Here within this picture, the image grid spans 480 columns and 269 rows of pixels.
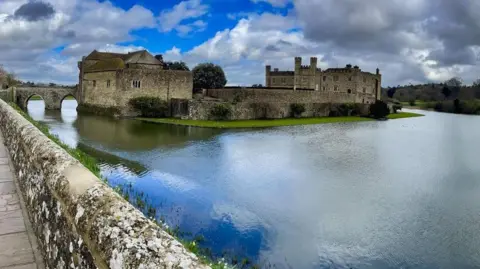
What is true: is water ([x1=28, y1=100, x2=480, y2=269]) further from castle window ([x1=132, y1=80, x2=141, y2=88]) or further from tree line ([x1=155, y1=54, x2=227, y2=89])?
tree line ([x1=155, y1=54, x2=227, y2=89])

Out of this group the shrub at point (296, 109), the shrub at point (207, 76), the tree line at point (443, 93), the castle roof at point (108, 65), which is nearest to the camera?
the castle roof at point (108, 65)

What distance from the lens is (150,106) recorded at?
42.2 meters

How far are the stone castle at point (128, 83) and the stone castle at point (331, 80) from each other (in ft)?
78.3

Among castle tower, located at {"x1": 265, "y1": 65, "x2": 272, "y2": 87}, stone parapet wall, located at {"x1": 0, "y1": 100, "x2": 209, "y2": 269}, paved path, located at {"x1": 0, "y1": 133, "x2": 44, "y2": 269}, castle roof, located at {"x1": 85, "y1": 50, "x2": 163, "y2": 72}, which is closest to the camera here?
stone parapet wall, located at {"x1": 0, "y1": 100, "x2": 209, "y2": 269}

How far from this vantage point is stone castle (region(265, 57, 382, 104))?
210 feet

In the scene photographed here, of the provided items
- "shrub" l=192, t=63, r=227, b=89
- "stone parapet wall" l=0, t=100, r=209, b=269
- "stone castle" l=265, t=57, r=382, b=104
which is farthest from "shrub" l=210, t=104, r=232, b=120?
"stone parapet wall" l=0, t=100, r=209, b=269

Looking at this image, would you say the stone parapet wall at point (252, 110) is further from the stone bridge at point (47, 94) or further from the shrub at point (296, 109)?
the stone bridge at point (47, 94)

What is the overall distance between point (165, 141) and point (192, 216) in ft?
49.5

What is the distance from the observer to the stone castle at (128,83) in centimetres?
4288

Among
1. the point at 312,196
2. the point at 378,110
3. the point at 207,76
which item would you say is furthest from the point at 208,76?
the point at 312,196

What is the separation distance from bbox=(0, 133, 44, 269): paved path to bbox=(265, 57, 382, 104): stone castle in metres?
59.0

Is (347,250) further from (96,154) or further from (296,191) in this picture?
(96,154)

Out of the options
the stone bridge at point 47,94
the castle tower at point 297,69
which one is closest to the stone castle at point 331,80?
the castle tower at point 297,69

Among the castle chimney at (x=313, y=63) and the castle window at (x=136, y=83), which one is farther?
the castle chimney at (x=313, y=63)
